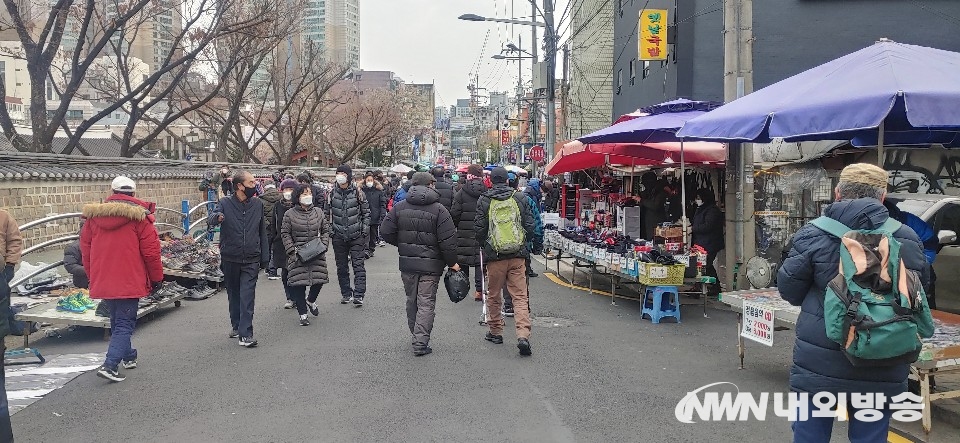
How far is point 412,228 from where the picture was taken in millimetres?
7734

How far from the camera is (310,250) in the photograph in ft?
29.9

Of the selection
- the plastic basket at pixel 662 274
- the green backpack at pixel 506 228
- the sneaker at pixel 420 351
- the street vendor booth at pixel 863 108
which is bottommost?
the sneaker at pixel 420 351

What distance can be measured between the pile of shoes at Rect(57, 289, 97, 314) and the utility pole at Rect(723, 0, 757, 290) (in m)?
8.38

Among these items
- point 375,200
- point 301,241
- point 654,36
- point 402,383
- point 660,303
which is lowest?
point 402,383

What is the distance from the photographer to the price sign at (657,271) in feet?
30.3

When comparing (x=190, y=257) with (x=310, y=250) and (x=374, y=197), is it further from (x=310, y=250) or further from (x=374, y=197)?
(x=374, y=197)

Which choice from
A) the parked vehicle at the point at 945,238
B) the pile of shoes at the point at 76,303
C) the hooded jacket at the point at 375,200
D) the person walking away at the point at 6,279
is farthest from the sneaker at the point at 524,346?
the hooded jacket at the point at 375,200

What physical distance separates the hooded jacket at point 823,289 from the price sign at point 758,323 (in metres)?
2.67

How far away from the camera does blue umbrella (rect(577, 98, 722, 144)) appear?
10102mm

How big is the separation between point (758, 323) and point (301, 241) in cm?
547

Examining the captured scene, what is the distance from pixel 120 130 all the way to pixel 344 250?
43.3 meters

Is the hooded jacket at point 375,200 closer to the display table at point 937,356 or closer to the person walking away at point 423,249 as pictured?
the person walking away at point 423,249

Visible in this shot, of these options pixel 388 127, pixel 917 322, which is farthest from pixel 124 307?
pixel 388 127

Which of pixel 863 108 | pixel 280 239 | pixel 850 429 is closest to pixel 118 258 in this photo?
pixel 280 239
